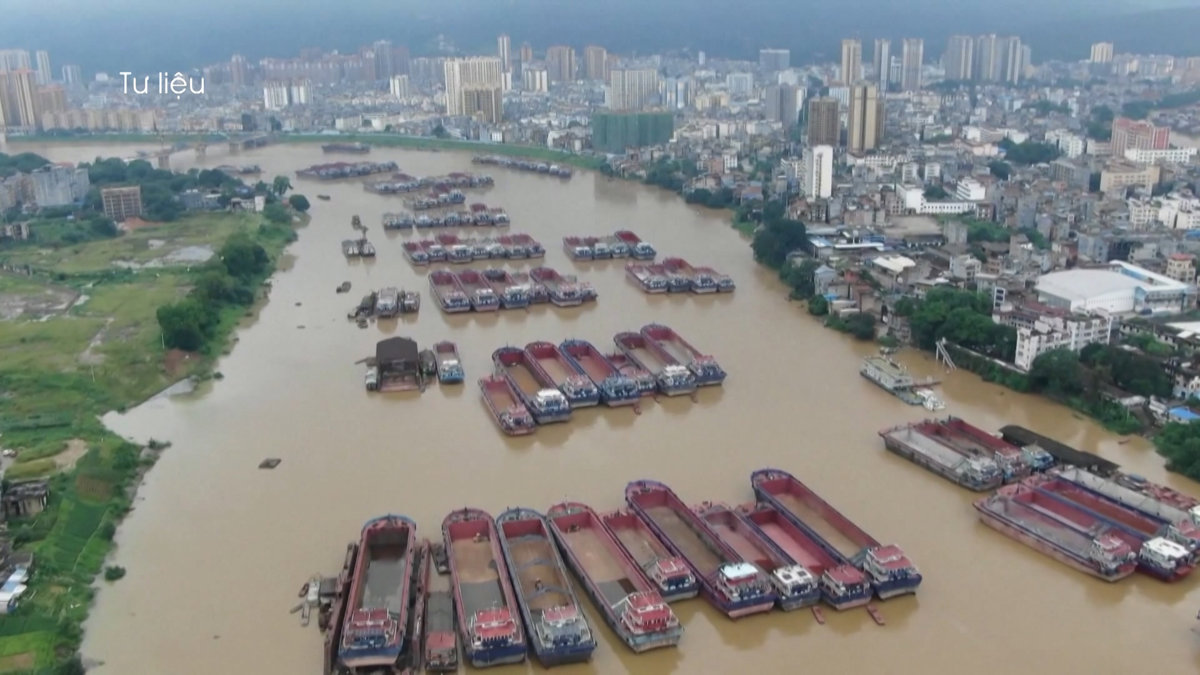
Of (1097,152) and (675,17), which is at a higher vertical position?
(675,17)

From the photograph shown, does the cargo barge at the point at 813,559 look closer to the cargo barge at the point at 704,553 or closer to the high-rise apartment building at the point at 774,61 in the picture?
the cargo barge at the point at 704,553

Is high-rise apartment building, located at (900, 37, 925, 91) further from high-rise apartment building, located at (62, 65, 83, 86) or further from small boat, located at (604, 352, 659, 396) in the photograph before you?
high-rise apartment building, located at (62, 65, 83, 86)

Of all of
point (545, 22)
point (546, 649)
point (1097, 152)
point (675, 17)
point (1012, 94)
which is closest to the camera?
point (546, 649)

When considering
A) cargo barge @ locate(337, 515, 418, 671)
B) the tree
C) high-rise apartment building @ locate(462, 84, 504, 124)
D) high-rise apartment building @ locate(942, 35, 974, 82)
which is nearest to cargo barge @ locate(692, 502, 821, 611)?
cargo barge @ locate(337, 515, 418, 671)

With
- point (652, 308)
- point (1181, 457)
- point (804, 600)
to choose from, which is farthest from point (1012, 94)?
point (804, 600)

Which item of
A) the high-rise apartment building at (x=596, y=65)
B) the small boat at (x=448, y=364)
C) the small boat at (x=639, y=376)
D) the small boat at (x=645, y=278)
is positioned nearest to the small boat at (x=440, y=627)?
the small boat at (x=639, y=376)

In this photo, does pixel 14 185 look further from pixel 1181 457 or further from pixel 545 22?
pixel 545 22

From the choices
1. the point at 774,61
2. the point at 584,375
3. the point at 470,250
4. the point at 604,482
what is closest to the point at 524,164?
the point at 470,250
